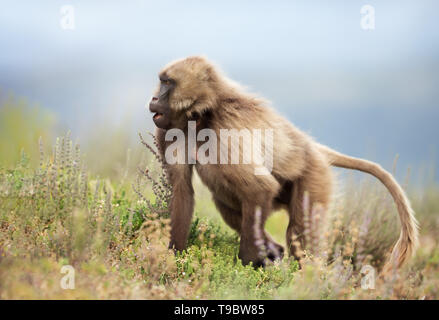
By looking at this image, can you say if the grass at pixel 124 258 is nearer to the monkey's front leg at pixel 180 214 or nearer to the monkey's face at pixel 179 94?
the monkey's front leg at pixel 180 214

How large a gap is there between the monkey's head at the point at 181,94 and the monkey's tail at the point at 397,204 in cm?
166

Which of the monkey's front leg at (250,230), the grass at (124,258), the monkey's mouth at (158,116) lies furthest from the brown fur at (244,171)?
the grass at (124,258)

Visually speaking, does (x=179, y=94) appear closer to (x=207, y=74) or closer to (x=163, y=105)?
(x=163, y=105)

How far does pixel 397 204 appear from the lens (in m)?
4.95

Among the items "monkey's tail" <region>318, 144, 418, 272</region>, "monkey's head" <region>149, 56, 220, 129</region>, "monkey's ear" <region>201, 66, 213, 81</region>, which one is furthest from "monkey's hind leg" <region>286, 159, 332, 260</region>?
"monkey's ear" <region>201, 66, 213, 81</region>

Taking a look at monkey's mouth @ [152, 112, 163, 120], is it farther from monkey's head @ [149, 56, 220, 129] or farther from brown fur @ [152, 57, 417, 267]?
brown fur @ [152, 57, 417, 267]

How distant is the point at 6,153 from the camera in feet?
20.7

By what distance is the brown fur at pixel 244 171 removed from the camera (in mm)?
4363

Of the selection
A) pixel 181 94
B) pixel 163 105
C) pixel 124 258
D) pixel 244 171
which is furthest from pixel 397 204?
pixel 124 258

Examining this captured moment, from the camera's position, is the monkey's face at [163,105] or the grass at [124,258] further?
the monkey's face at [163,105]

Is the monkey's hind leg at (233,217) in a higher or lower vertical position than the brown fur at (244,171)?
lower
